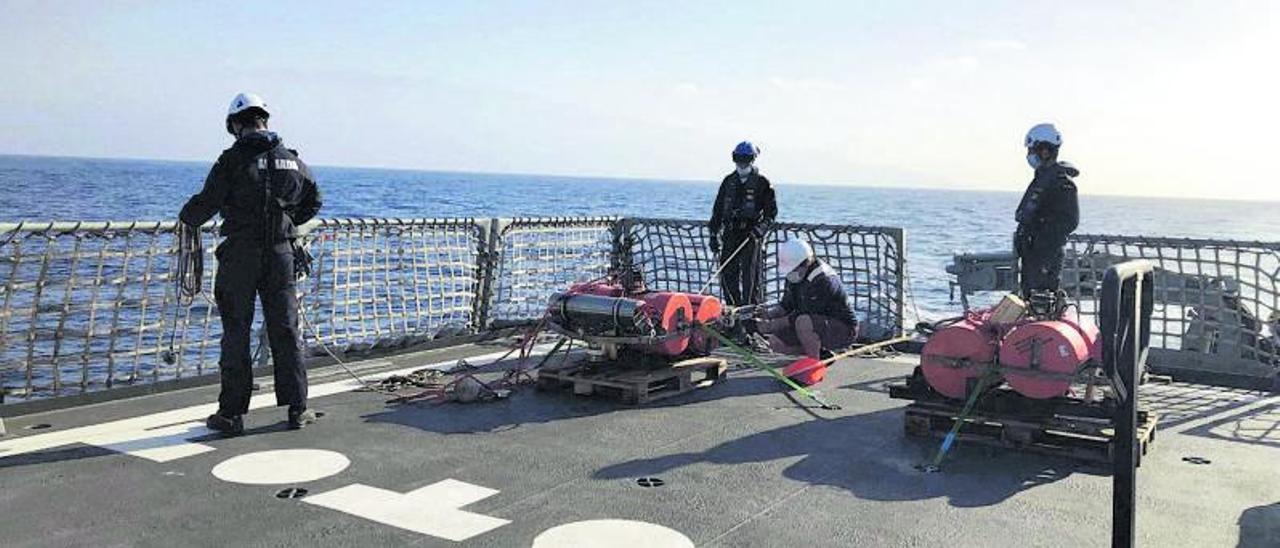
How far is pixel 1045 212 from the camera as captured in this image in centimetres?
729

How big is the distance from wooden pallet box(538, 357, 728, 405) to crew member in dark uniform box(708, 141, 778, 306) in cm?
243

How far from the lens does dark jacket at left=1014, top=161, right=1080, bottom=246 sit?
7203 mm

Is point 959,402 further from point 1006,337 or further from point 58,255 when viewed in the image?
point 58,255

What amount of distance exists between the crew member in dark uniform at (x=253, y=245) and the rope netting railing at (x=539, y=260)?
401cm

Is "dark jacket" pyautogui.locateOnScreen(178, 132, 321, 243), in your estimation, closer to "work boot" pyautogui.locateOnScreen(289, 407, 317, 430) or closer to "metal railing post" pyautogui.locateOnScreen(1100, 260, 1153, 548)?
"work boot" pyautogui.locateOnScreen(289, 407, 317, 430)

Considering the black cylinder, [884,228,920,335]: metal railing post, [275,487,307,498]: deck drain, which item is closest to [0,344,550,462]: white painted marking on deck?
[275,487,307,498]: deck drain

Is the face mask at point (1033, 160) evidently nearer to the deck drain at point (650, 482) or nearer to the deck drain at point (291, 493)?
the deck drain at point (650, 482)

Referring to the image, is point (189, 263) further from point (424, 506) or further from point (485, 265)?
point (485, 265)

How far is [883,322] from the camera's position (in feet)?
34.3

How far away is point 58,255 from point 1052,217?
7146 mm

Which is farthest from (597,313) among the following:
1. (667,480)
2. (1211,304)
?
(1211,304)

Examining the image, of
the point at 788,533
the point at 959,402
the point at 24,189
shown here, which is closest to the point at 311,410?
the point at 788,533

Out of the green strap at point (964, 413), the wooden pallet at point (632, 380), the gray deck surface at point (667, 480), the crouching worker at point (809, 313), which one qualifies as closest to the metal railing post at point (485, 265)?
the wooden pallet at point (632, 380)

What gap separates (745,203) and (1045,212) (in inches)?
134
